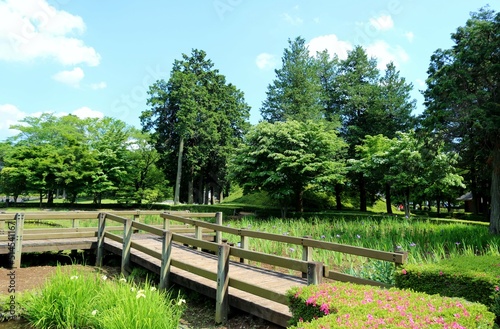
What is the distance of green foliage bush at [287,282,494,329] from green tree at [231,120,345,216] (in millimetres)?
16318

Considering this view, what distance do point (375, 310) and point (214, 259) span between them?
5254mm

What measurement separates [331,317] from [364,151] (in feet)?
81.6

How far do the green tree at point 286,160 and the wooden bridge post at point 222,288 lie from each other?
14596 millimetres

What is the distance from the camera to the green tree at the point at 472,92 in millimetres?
12996

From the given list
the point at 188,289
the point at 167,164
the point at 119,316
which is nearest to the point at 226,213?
the point at 167,164

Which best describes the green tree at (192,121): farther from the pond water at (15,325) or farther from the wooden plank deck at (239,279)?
the pond water at (15,325)

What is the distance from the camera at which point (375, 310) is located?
9.31ft

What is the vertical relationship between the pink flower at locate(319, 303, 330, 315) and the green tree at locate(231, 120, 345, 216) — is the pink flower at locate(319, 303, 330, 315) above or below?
below

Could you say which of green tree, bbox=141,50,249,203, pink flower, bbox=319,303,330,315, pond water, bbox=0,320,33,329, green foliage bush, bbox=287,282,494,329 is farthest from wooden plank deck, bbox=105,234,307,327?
green tree, bbox=141,50,249,203

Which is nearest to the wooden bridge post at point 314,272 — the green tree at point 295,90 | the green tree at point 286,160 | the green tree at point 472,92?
the green tree at point 472,92

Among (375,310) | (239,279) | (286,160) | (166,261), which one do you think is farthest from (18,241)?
(286,160)

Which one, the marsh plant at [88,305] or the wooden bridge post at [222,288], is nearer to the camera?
the marsh plant at [88,305]

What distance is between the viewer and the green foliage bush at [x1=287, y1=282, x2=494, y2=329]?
2600 millimetres

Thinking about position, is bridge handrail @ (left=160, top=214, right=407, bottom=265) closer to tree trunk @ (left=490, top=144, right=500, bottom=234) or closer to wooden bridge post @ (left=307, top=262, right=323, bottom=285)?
wooden bridge post @ (left=307, top=262, right=323, bottom=285)
